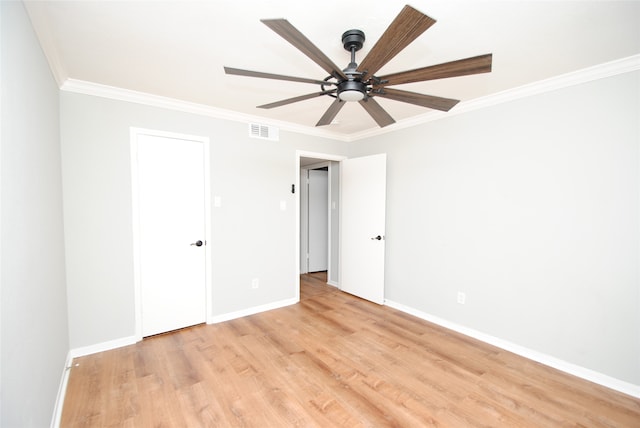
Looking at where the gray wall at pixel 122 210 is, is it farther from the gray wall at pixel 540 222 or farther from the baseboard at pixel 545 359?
the baseboard at pixel 545 359

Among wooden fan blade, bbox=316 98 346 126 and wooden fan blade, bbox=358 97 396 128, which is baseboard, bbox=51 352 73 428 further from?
wooden fan blade, bbox=358 97 396 128

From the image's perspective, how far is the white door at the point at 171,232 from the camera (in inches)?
109

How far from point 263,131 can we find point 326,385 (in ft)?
9.20

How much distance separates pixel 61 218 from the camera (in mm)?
2307

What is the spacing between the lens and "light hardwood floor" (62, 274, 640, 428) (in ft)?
5.90

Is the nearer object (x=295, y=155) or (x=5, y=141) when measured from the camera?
(x=5, y=141)

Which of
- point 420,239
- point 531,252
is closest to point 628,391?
point 531,252

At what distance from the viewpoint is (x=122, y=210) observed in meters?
2.64

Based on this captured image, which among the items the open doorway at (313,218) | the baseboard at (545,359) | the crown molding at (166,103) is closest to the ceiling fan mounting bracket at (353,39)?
the crown molding at (166,103)

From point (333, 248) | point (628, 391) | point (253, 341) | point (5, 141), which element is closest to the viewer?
point (5, 141)

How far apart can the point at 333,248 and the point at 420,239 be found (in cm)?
170

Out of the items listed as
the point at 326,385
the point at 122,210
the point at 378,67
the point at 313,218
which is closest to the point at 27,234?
the point at 122,210

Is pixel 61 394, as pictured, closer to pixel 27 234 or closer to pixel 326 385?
pixel 27 234

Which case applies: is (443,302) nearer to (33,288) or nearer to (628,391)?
(628,391)
